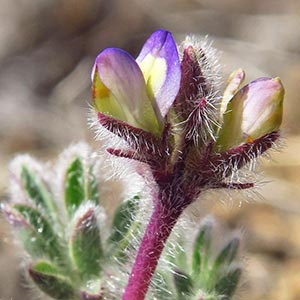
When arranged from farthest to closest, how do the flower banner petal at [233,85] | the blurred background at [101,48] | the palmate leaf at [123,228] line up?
the blurred background at [101,48], the palmate leaf at [123,228], the flower banner petal at [233,85]

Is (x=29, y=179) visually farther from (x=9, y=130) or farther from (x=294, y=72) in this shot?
A: (x=294, y=72)

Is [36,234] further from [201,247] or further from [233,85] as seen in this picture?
[233,85]

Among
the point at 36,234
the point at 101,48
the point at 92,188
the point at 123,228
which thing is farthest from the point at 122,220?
the point at 101,48

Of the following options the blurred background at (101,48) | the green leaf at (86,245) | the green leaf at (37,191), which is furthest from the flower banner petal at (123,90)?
the blurred background at (101,48)

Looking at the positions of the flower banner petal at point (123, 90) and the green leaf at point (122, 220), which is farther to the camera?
the green leaf at point (122, 220)

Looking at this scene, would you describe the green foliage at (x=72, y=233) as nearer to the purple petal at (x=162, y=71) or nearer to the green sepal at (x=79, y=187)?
the green sepal at (x=79, y=187)

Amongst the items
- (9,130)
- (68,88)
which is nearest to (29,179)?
(9,130)
